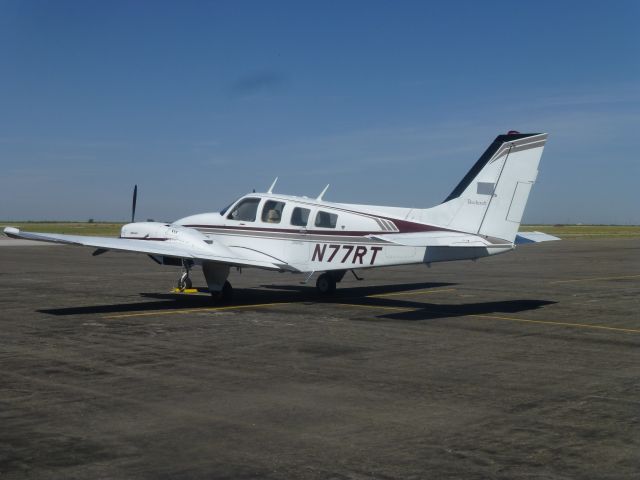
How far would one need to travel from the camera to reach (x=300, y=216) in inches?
774

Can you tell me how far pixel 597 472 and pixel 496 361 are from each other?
17.7 feet

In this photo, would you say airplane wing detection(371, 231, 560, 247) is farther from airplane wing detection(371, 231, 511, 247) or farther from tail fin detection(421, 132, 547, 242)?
tail fin detection(421, 132, 547, 242)

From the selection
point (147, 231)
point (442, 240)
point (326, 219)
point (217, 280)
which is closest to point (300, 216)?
point (326, 219)

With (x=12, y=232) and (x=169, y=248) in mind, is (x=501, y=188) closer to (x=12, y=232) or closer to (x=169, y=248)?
(x=169, y=248)

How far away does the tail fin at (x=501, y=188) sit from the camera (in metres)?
17.5

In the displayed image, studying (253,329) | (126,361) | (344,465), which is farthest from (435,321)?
A: (344,465)

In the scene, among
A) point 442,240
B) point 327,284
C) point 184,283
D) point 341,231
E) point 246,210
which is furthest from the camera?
point 327,284

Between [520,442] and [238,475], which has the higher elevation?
[520,442]

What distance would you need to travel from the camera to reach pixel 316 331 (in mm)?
A: 14695

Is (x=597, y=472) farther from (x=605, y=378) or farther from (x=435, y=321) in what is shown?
(x=435, y=321)

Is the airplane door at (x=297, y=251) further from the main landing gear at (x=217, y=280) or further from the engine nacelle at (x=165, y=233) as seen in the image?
the engine nacelle at (x=165, y=233)

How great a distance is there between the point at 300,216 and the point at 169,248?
11.7 feet

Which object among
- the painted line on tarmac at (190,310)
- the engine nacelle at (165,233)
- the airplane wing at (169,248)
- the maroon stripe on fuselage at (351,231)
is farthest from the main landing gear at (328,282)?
the engine nacelle at (165,233)

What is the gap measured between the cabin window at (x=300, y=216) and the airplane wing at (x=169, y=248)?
114cm
